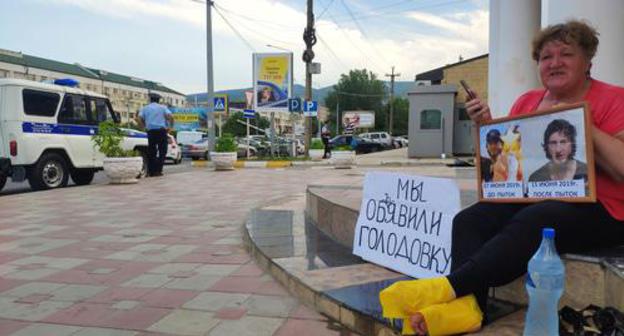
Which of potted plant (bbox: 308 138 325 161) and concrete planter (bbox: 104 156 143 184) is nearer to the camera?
concrete planter (bbox: 104 156 143 184)

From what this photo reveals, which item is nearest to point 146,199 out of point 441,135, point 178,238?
point 178,238

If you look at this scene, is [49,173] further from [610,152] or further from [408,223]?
[610,152]

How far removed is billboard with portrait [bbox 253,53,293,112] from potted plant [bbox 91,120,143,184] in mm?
10480

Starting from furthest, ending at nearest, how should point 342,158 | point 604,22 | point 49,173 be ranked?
point 342,158 → point 49,173 → point 604,22

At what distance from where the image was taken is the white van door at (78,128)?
10.5 metres

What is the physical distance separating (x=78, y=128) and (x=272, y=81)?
11258 mm

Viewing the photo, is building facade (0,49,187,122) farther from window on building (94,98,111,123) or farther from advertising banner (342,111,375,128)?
window on building (94,98,111,123)

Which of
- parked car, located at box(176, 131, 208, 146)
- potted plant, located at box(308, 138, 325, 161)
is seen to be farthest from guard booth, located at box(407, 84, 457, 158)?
parked car, located at box(176, 131, 208, 146)

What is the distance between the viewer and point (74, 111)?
1071 cm

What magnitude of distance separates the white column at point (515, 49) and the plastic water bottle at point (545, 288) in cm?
385

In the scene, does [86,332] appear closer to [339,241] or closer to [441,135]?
[339,241]

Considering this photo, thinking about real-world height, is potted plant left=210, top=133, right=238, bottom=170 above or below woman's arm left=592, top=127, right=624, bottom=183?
below

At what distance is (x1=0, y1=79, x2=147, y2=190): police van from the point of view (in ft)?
31.0

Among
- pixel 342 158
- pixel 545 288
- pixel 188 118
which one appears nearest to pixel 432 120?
pixel 342 158
